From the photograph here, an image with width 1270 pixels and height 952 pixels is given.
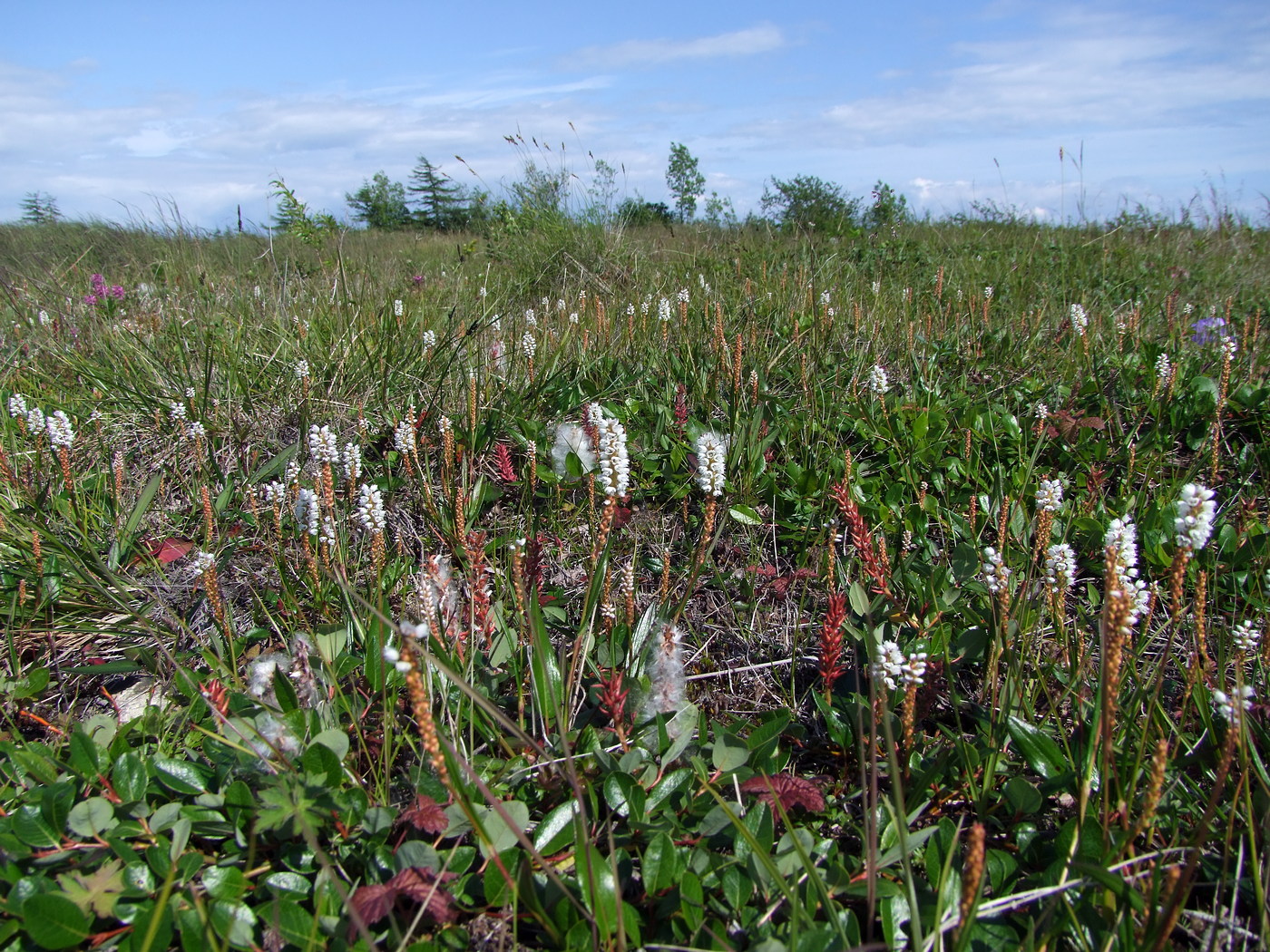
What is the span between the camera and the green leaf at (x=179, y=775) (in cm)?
149

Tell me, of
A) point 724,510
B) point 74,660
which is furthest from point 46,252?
point 724,510

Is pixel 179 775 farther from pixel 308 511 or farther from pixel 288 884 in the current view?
pixel 308 511

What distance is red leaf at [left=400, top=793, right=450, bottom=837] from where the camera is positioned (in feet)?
4.41

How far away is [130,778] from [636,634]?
44.1 inches

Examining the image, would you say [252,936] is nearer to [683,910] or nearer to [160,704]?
[683,910]

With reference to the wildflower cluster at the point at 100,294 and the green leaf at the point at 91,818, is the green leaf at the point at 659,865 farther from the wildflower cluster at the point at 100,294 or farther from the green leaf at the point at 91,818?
the wildflower cluster at the point at 100,294

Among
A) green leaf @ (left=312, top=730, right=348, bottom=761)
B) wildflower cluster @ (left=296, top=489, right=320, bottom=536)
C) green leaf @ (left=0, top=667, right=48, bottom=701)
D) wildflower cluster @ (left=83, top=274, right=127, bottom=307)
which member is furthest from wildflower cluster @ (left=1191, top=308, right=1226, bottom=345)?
wildflower cluster @ (left=83, top=274, right=127, bottom=307)

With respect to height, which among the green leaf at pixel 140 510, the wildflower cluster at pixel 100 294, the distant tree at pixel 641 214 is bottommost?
the green leaf at pixel 140 510

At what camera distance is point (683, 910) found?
128cm

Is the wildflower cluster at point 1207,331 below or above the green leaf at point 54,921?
above

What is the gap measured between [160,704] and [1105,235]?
27.9 feet

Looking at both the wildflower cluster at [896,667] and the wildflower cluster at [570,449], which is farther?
the wildflower cluster at [570,449]

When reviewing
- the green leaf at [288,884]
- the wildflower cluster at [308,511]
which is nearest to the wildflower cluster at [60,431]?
the wildflower cluster at [308,511]

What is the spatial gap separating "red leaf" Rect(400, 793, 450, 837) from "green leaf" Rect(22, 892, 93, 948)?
1.62 feet
